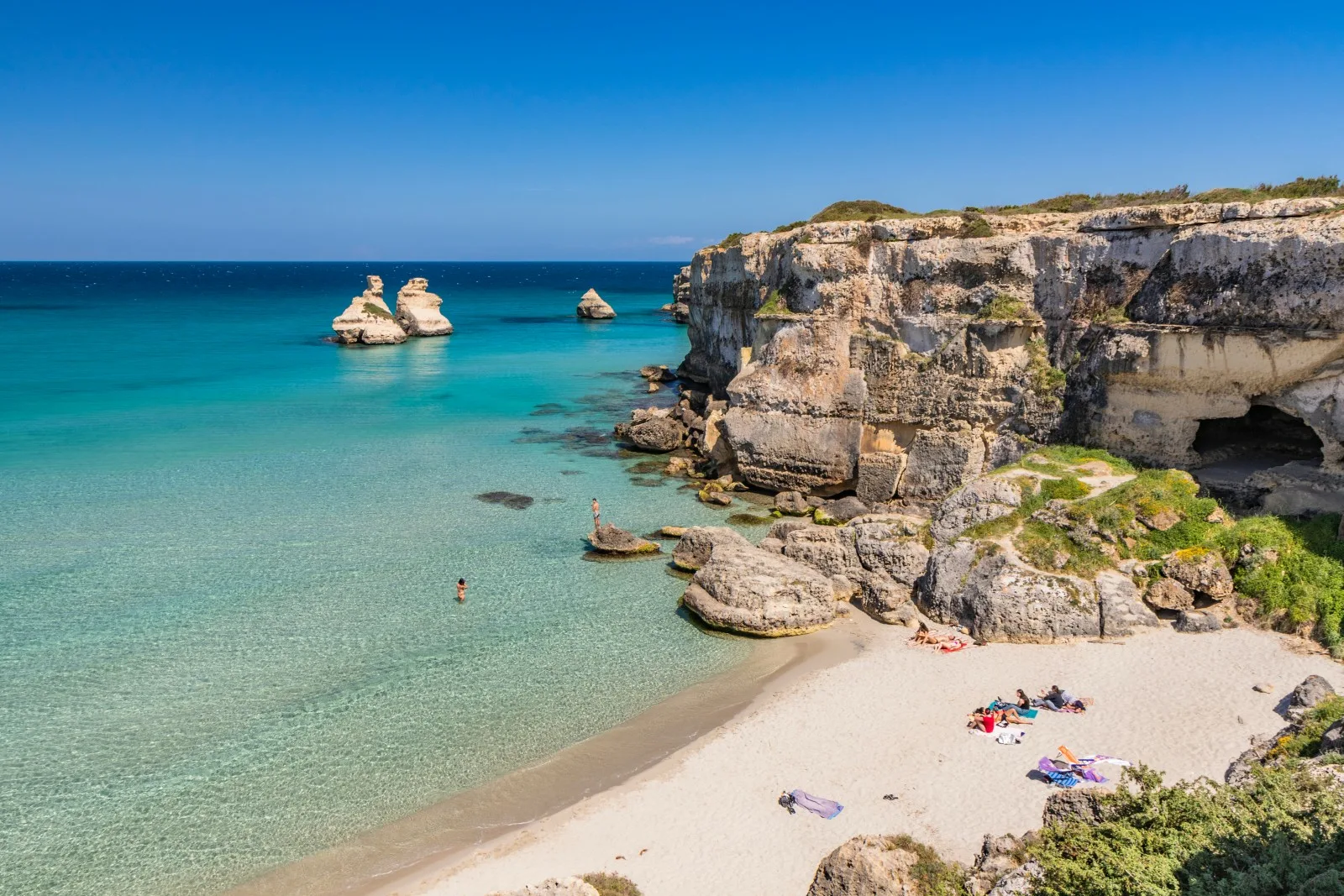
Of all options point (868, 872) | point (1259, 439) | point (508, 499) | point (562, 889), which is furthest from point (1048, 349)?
point (562, 889)

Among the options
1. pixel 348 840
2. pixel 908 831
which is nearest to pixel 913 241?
pixel 908 831

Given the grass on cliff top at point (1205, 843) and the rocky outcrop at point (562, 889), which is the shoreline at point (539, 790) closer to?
the rocky outcrop at point (562, 889)

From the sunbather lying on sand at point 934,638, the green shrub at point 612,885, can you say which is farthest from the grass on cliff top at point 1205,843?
Result: the sunbather lying on sand at point 934,638

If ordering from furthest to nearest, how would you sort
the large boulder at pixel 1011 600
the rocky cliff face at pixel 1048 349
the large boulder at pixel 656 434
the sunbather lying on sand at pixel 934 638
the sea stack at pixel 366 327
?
1. the sea stack at pixel 366 327
2. the large boulder at pixel 656 434
3. the rocky cliff face at pixel 1048 349
4. the sunbather lying on sand at pixel 934 638
5. the large boulder at pixel 1011 600

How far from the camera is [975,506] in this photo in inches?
794

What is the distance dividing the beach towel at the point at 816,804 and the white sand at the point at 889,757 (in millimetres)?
139

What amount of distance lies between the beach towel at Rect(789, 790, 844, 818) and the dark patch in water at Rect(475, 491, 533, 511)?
16.7 meters

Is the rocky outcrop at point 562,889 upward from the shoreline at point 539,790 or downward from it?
upward

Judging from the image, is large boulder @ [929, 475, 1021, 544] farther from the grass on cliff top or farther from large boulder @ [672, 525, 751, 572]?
the grass on cliff top

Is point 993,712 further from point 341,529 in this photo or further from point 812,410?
point 341,529

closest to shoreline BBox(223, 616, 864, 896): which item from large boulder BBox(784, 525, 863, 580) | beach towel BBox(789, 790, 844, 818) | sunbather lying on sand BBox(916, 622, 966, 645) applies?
sunbather lying on sand BBox(916, 622, 966, 645)

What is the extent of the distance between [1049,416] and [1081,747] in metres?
12.4

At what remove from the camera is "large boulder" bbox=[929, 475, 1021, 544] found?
1994 cm

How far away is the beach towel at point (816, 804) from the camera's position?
12555 millimetres
